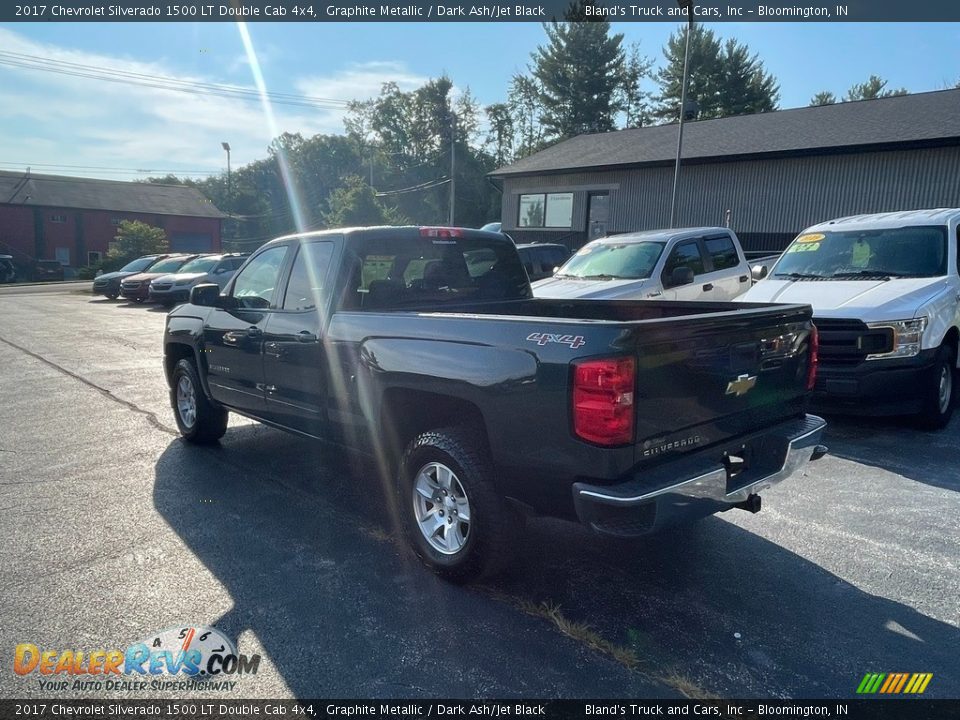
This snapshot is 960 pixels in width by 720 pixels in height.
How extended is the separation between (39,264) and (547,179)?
35.9 m

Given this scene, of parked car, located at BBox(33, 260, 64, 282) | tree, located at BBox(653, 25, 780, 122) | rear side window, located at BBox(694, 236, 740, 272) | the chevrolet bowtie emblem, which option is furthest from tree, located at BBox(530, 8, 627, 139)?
the chevrolet bowtie emblem

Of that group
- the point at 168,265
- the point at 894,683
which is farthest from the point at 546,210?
the point at 894,683

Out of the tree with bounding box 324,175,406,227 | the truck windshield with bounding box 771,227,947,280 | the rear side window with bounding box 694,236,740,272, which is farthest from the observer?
the tree with bounding box 324,175,406,227

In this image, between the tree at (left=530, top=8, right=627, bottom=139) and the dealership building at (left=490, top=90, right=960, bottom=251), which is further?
the tree at (left=530, top=8, right=627, bottom=139)

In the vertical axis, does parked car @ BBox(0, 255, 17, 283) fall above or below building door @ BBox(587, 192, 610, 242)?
below

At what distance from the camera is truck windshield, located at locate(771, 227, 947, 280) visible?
7145 millimetres

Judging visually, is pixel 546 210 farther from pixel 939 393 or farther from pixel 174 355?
pixel 174 355

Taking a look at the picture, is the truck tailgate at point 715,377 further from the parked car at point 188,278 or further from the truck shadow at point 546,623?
the parked car at point 188,278

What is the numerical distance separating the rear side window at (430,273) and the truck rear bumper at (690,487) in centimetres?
220

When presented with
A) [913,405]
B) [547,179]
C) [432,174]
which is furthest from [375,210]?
[913,405]

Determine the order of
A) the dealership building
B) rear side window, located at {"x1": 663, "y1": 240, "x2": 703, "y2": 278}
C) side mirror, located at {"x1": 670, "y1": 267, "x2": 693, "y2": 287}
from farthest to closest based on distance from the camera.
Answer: the dealership building < rear side window, located at {"x1": 663, "y1": 240, "x2": 703, "y2": 278} < side mirror, located at {"x1": 670, "y1": 267, "x2": 693, "y2": 287}

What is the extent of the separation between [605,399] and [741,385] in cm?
107

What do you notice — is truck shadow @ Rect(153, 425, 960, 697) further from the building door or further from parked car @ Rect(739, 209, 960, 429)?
the building door

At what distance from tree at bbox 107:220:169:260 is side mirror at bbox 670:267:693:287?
38.6 metres
